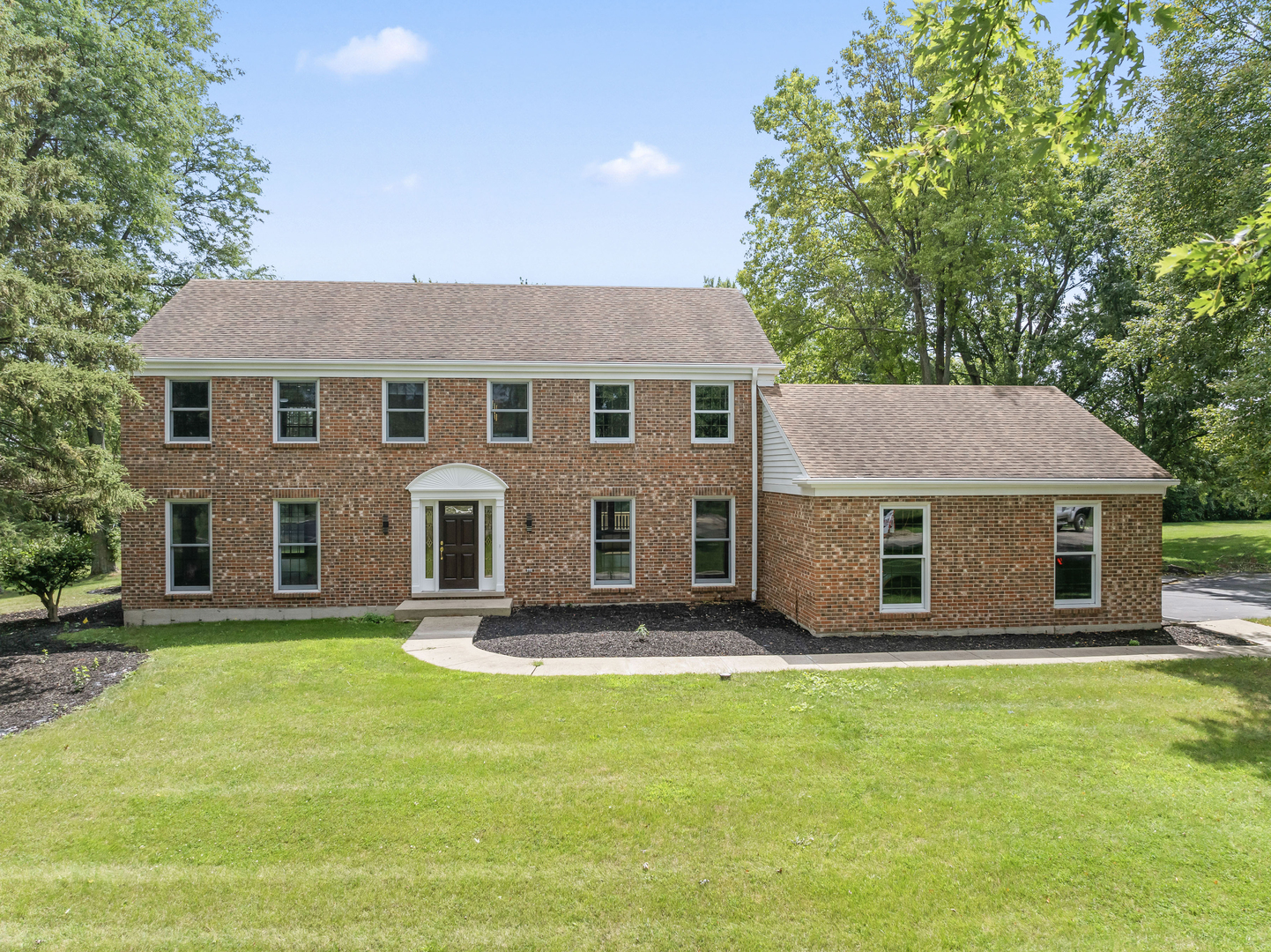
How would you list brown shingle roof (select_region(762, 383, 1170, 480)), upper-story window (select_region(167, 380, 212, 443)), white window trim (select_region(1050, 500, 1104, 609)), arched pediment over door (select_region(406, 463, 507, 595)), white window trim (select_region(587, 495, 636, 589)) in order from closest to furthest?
brown shingle roof (select_region(762, 383, 1170, 480)) < white window trim (select_region(1050, 500, 1104, 609)) < upper-story window (select_region(167, 380, 212, 443)) < arched pediment over door (select_region(406, 463, 507, 595)) < white window trim (select_region(587, 495, 636, 589))

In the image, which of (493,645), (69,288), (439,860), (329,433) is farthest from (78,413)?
(439,860)

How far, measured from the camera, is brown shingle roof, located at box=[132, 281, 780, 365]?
15.0 m

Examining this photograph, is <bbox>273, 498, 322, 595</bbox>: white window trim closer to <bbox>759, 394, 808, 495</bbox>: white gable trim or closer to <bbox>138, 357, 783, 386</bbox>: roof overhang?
<bbox>138, 357, 783, 386</bbox>: roof overhang

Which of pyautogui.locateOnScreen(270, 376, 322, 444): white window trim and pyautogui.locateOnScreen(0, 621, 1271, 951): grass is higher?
pyautogui.locateOnScreen(270, 376, 322, 444): white window trim

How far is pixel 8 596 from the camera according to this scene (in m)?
20.9

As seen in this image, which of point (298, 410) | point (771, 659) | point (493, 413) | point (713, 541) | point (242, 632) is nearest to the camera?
point (771, 659)

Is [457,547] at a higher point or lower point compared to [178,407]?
lower

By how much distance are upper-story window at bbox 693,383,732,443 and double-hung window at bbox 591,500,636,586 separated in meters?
2.30

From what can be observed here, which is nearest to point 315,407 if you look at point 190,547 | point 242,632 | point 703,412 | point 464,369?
point 464,369

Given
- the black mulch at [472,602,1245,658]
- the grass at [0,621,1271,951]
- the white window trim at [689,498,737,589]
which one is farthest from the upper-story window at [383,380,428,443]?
the grass at [0,621,1271,951]

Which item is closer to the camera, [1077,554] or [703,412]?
[1077,554]

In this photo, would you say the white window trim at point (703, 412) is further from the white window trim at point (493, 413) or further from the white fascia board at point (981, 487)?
the white window trim at point (493, 413)

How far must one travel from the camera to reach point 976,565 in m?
12.8

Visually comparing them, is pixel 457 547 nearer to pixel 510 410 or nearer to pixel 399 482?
pixel 399 482
